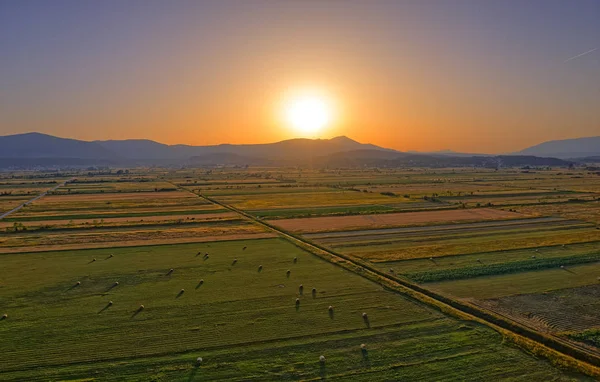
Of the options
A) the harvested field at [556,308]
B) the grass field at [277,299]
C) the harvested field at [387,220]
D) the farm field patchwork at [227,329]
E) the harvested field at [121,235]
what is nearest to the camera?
the farm field patchwork at [227,329]

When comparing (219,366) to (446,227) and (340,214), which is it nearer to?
(446,227)

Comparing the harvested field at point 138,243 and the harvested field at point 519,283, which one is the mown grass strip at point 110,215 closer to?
the harvested field at point 138,243

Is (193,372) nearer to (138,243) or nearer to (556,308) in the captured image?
(556,308)

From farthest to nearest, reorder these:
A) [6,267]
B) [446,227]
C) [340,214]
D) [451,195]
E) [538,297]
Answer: [451,195]
[340,214]
[446,227]
[6,267]
[538,297]

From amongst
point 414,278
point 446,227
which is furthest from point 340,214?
point 414,278

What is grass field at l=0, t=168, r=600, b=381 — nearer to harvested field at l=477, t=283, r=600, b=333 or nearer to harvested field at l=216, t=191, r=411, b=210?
harvested field at l=477, t=283, r=600, b=333

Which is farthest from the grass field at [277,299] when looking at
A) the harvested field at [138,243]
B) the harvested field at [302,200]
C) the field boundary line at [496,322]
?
the harvested field at [302,200]
